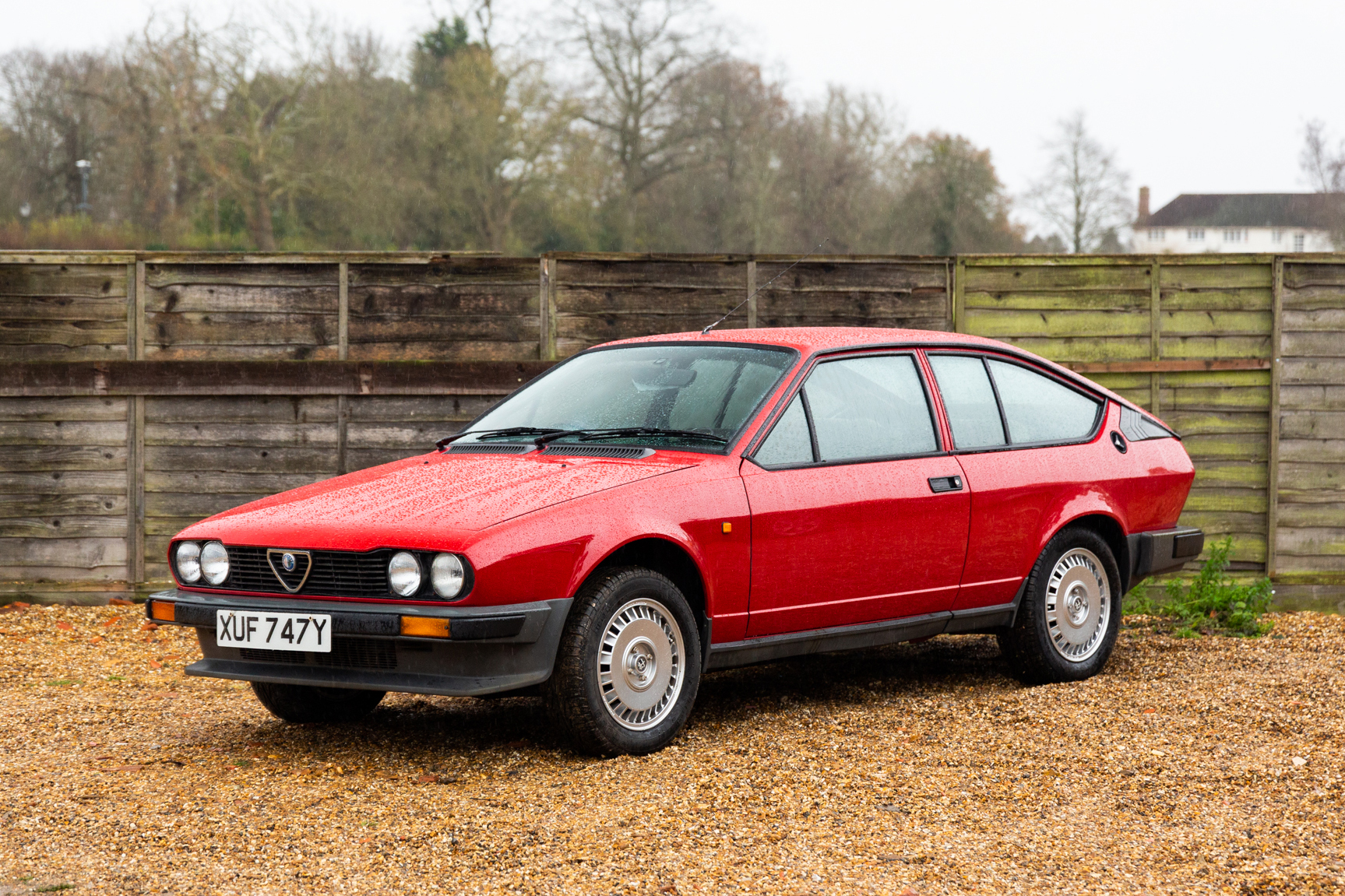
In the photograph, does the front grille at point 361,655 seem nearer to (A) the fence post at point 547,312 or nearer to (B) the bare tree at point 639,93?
(A) the fence post at point 547,312

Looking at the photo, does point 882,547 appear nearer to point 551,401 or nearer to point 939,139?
point 551,401

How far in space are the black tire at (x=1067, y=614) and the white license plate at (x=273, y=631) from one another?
3148mm

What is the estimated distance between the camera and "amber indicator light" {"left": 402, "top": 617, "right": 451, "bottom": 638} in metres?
4.05

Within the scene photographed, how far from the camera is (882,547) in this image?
521cm

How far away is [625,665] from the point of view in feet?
14.5

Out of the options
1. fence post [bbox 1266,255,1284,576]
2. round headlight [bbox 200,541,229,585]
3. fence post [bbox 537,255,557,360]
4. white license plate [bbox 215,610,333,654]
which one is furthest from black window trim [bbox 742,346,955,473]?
fence post [bbox 1266,255,1284,576]

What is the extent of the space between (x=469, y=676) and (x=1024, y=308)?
5.62 m

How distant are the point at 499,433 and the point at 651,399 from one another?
673mm

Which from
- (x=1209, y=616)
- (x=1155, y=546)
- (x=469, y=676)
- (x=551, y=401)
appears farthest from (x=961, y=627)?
(x=1209, y=616)

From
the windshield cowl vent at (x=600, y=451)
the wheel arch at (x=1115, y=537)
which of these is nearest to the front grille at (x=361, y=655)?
the windshield cowl vent at (x=600, y=451)

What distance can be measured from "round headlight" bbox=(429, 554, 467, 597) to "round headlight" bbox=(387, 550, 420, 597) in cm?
7

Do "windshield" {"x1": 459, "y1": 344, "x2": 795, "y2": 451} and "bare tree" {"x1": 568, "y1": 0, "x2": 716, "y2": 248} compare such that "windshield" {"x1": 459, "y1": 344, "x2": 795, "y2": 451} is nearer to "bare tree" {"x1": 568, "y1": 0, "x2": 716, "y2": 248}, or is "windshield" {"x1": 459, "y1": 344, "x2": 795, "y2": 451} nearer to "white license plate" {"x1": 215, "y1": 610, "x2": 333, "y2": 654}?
"white license plate" {"x1": 215, "y1": 610, "x2": 333, "y2": 654}

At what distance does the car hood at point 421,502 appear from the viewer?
4215mm

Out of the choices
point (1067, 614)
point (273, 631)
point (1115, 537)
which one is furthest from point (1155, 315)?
point (273, 631)
